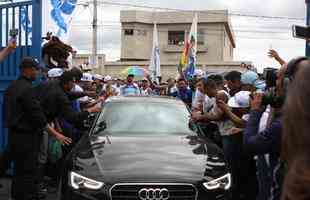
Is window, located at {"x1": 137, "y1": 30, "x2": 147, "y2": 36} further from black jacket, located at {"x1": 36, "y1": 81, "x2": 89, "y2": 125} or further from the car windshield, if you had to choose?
black jacket, located at {"x1": 36, "y1": 81, "x2": 89, "y2": 125}

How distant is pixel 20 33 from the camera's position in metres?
8.41

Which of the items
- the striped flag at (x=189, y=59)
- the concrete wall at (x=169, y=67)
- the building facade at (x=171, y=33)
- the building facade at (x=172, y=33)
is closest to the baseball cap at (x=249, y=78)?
the striped flag at (x=189, y=59)

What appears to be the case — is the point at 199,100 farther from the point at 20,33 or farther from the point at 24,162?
the point at 24,162

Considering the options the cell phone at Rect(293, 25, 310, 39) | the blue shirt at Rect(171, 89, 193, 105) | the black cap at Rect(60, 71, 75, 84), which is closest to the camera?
the cell phone at Rect(293, 25, 310, 39)

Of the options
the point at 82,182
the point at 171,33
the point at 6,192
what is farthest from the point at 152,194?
the point at 171,33

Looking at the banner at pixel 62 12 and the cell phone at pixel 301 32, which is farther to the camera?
the banner at pixel 62 12

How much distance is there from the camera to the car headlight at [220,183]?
565 cm

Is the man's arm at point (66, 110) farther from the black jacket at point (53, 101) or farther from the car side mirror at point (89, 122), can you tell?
the car side mirror at point (89, 122)

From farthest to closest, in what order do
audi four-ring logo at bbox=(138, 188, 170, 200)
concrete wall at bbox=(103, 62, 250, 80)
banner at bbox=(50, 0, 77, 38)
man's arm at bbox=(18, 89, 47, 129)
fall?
concrete wall at bbox=(103, 62, 250, 80) < banner at bbox=(50, 0, 77, 38) < man's arm at bbox=(18, 89, 47, 129) < audi four-ring logo at bbox=(138, 188, 170, 200)

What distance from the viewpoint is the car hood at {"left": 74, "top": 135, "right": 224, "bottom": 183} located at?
558 centimetres

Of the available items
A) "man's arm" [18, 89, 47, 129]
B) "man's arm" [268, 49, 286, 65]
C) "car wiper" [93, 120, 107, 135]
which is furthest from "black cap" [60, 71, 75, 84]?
"man's arm" [268, 49, 286, 65]

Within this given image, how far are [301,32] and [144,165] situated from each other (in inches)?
93.1

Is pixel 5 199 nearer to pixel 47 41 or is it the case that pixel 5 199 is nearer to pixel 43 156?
pixel 43 156

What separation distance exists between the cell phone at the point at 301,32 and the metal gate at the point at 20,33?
12.6ft
